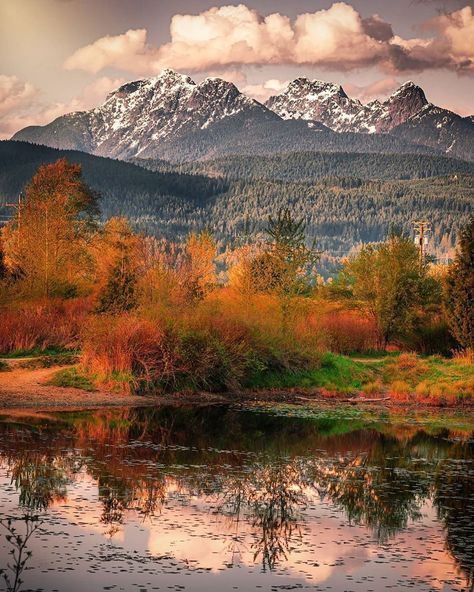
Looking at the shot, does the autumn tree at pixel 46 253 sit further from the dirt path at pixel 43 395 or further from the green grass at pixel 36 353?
the dirt path at pixel 43 395

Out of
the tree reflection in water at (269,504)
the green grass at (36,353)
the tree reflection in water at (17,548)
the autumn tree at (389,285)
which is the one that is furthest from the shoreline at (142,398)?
the autumn tree at (389,285)

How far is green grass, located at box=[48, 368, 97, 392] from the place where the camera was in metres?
30.3

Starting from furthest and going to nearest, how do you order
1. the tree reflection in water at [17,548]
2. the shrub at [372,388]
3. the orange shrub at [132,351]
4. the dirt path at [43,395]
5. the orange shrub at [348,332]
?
the orange shrub at [348,332] → the shrub at [372,388] → the orange shrub at [132,351] → the dirt path at [43,395] → the tree reflection in water at [17,548]

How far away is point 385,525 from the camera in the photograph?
54.6 ft

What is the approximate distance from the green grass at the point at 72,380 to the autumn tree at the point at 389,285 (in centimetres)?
2017

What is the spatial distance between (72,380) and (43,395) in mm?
1602

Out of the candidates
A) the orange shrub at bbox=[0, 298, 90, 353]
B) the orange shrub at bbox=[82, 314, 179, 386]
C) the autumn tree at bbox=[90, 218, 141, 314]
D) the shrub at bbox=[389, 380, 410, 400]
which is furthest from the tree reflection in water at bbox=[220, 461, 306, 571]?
the autumn tree at bbox=[90, 218, 141, 314]

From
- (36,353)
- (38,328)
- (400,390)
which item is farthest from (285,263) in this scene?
(36,353)

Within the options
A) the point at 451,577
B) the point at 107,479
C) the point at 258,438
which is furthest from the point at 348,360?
the point at 451,577

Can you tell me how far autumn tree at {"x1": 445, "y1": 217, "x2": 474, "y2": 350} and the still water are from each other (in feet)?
54.9

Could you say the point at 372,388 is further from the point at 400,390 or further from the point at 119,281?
the point at 119,281

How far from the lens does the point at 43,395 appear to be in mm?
29094

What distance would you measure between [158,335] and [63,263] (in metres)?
17.2

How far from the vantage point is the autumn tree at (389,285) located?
4797cm
